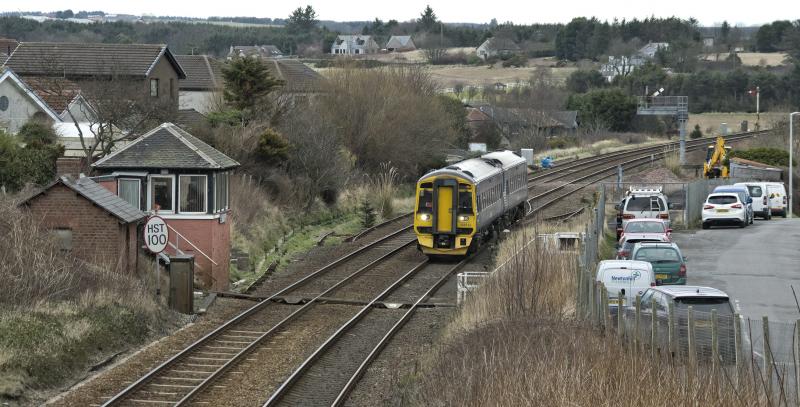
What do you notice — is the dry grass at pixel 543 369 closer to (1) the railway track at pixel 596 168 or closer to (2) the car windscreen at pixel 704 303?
(2) the car windscreen at pixel 704 303

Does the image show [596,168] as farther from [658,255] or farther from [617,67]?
[617,67]

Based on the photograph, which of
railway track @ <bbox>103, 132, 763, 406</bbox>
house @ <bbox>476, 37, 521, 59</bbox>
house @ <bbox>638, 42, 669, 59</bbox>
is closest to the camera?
railway track @ <bbox>103, 132, 763, 406</bbox>

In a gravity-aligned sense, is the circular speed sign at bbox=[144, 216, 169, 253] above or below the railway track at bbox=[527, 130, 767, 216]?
above

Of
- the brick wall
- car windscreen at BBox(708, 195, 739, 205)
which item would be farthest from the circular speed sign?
car windscreen at BBox(708, 195, 739, 205)

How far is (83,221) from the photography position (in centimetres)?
2389

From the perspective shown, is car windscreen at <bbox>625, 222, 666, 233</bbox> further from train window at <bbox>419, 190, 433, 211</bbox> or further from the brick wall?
the brick wall

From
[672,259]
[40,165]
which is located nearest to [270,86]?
[40,165]

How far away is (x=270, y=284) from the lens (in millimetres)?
28250

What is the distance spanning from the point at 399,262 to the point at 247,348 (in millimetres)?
12938

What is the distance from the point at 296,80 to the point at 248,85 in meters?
19.1

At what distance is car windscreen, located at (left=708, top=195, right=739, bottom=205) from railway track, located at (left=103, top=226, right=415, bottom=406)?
53.4ft

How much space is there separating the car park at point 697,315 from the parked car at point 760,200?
95.1ft

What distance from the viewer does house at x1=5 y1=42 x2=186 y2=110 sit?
50250 mm

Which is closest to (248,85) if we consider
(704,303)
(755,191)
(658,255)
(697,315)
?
(755,191)
